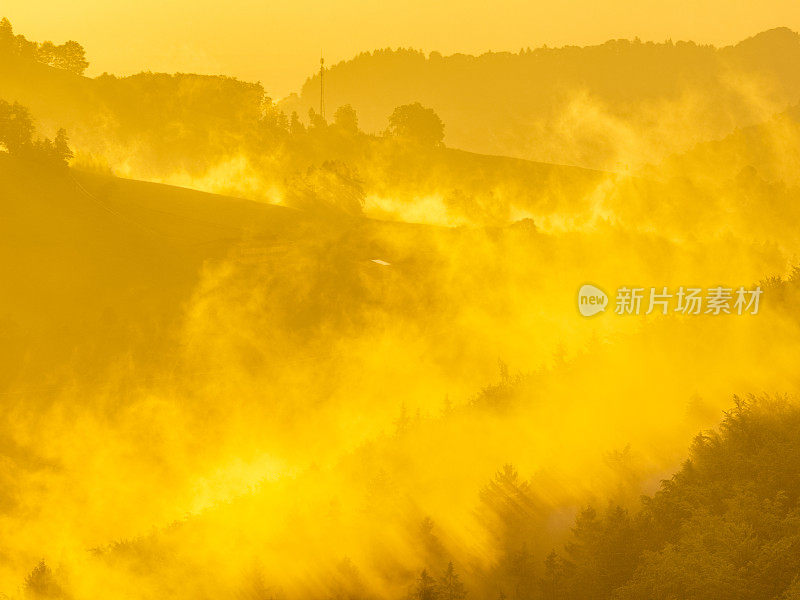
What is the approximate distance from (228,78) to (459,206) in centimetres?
3915

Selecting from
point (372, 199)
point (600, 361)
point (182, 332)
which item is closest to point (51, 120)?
point (372, 199)

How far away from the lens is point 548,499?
22.7 metres

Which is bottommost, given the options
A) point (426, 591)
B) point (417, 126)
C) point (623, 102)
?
point (426, 591)

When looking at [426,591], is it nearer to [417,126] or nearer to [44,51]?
[417,126]

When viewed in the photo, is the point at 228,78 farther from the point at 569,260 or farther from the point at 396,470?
the point at 396,470

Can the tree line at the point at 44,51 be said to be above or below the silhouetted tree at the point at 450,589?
above

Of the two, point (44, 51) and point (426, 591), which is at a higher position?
point (44, 51)

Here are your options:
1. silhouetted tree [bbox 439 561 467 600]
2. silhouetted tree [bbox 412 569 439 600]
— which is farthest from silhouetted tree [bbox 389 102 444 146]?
silhouetted tree [bbox 412 569 439 600]

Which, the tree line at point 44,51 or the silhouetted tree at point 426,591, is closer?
the silhouetted tree at point 426,591

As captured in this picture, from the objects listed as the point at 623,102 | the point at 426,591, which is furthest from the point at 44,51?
the point at 623,102

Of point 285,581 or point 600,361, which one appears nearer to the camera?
point 285,581

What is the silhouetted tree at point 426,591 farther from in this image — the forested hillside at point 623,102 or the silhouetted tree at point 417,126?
the forested hillside at point 623,102

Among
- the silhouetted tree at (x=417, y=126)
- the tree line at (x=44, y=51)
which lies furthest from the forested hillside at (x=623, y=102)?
the tree line at (x=44, y=51)

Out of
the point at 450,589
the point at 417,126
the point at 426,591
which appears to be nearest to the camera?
the point at 426,591
